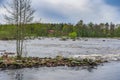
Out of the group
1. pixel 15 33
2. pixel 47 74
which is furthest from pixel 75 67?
pixel 15 33

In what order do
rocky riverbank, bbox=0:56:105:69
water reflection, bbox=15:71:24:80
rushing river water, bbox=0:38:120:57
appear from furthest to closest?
rushing river water, bbox=0:38:120:57
rocky riverbank, bbox=0:56:105:69
water reflection, bbox=15:71:24:80

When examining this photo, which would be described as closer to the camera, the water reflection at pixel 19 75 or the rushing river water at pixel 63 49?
the water reflection at pixel 19 75

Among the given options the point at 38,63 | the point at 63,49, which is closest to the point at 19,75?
the point at 38,63

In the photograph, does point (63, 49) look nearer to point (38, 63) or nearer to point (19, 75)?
point (38, 63)

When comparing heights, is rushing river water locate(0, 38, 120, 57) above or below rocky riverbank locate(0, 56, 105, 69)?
below

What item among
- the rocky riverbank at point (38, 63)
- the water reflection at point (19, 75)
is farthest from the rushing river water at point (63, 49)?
the water reflection at point (19, 75)

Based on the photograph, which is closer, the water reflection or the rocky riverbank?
the water reflection

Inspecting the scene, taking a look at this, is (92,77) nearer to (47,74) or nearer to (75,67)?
(47,74)

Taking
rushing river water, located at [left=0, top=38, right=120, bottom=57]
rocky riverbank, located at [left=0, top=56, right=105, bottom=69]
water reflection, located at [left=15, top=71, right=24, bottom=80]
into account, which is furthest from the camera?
rushing river water, located at [left=0, top=38, right=120, bottom=57]

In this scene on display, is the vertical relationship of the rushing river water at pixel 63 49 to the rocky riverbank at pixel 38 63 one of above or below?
below

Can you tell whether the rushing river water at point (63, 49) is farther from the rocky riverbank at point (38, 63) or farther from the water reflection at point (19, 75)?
the water reflection at point (19, 75)

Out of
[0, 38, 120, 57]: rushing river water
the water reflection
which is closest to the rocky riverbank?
the water reflection

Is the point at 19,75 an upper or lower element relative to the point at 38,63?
lower

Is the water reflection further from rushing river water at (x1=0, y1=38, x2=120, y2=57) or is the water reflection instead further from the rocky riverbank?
rushing river water at (x1=0, y1=38, x2=120, y2=57)
